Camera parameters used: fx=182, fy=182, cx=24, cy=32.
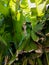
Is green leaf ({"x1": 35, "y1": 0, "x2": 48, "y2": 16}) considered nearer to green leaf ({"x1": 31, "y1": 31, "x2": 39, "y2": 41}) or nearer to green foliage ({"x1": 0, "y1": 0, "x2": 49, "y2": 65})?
green foliage ({"x1": 0, "y1": 0, "x2": 49, "y2": 65})

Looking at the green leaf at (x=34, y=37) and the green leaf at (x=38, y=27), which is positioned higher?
the green leaf at (x=38, y=27)

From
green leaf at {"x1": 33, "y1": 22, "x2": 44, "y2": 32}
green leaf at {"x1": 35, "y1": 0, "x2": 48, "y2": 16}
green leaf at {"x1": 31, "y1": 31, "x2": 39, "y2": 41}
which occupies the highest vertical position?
green leaf at {"x1": 35, "y1": 0, "x2": 48, "y2": 16}

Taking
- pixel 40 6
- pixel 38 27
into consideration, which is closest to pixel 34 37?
pixel 38 27

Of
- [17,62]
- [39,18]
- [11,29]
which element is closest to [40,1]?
[39,18]

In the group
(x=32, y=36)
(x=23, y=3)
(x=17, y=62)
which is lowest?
(x=17, y=62)

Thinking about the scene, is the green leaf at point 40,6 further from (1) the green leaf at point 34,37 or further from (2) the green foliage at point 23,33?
(1) the green leaf at point 34,37

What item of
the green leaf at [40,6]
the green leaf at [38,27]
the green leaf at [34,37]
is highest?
the green leaf at [40,6]

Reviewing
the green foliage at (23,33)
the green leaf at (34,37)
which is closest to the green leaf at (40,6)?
the green foliage at (23,33)

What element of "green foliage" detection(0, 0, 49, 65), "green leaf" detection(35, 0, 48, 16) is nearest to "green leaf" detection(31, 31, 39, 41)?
"green foliage" detection(0, 0, 49, 65)

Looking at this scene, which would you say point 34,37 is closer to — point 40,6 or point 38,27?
point 38,27

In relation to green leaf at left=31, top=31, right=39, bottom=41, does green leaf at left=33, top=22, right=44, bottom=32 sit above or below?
above

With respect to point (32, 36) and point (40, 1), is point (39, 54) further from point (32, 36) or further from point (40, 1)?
point (40, 1)
